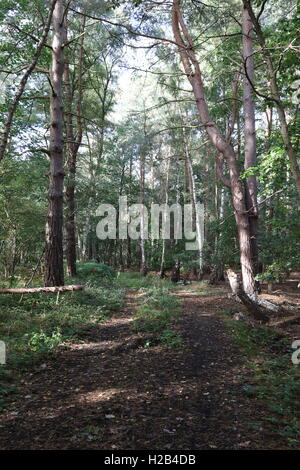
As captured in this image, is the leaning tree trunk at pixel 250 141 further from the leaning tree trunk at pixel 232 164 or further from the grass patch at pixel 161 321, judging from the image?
the grass patch at pixel 161 321

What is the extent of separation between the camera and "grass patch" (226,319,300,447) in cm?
307

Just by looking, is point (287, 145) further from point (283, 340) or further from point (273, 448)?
point (273, 448)

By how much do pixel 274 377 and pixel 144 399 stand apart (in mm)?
1870

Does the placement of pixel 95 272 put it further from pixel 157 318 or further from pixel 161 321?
pixel 161 321

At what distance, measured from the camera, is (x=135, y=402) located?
138 inches

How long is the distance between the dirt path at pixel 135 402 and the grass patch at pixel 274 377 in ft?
0.60

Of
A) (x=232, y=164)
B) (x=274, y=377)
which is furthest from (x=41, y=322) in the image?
(x=232, y=164)

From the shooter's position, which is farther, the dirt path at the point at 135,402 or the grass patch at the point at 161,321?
the grass patch at the point at 161,321

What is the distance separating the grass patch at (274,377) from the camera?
→ 307 centimetres

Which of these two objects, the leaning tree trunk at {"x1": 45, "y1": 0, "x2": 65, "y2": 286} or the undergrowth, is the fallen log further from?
the leaning tree trunk at {"x1": 45, "y1": 0, "x2": 65, "y2": 286}

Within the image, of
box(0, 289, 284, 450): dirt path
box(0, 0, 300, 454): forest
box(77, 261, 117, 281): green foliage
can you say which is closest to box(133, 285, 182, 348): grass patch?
box(0, 0, 300, 454): forest

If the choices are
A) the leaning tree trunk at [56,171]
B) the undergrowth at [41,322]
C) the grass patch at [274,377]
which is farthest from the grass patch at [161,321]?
the leaning tree trunk at [56,171]

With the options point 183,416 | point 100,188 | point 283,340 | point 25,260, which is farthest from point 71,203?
point 183,416

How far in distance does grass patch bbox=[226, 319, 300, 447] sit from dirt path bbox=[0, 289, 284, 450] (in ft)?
0.60
